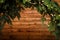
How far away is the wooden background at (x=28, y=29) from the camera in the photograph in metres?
3.86

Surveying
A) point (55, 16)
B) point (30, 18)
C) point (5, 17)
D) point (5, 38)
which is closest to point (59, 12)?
point (55, 16)

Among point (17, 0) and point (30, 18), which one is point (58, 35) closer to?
point (17, 0)

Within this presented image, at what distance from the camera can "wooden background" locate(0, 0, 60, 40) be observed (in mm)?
3857

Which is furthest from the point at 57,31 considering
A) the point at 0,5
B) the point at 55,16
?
the point at 0,5

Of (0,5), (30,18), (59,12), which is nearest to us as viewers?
(59,12)

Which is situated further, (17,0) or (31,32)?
(31,32)

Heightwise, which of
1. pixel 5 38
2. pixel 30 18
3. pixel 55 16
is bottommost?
pixel 5 38

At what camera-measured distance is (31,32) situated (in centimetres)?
397

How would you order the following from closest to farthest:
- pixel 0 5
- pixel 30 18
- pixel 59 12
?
1. pixel 59 12
2. pixel 0 5
3. pixel 30 18

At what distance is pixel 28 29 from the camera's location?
12.9ft

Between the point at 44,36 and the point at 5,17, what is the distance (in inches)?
92.8

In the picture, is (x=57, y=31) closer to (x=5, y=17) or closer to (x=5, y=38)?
(x=5, y=17)

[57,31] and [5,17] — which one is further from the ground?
[5,17]

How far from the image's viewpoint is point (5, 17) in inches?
66.3
